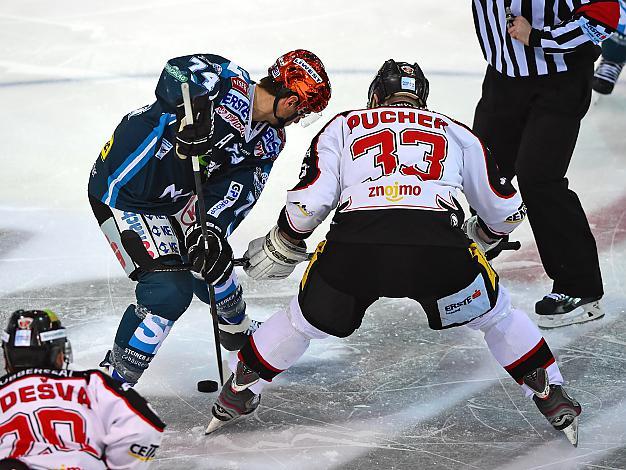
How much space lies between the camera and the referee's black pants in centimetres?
362

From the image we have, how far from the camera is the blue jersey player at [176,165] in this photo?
3.06m

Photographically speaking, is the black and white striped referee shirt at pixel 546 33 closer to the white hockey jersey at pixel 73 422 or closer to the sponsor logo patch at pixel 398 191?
the sponsor logo patch at pixel 398 191

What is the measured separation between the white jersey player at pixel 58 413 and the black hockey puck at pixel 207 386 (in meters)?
1.09

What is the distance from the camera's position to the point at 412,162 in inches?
107

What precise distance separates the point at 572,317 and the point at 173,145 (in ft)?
5.05

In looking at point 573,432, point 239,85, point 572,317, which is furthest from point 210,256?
point 572,317

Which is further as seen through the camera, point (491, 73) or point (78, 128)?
point (78, 128)

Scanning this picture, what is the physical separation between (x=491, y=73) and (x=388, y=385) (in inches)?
48.6

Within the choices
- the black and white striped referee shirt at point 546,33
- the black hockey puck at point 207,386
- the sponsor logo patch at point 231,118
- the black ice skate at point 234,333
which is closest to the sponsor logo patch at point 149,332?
the black hockey puck at point 207,386

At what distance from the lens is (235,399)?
2.95 metres

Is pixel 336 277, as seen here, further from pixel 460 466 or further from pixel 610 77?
pixel 610 77

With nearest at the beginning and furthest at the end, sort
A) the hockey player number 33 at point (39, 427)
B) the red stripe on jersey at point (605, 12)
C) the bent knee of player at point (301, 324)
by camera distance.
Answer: the hockey player number 33 at point (39, 427)
the bent knee of player at point (301, 324)
the red stripe on jersey at point (605, 12)

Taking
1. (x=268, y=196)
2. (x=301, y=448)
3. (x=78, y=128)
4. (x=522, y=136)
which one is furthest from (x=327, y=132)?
(x=78, y=128)

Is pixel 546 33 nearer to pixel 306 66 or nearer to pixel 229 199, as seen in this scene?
pixel 306 66
